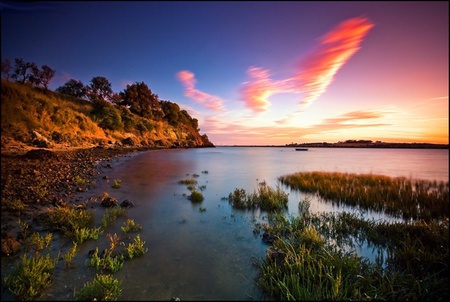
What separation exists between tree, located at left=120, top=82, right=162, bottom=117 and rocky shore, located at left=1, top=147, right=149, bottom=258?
63588 mm

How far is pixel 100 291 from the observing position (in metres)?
4.04

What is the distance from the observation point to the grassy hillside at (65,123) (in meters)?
5.09

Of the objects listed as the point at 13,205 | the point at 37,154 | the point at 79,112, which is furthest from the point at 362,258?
the point at 79,112

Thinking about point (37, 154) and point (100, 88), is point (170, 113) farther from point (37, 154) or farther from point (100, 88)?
point (37, 154)

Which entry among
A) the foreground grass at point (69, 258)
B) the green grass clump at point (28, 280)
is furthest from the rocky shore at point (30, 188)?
the green grass clump at point (28, 280)

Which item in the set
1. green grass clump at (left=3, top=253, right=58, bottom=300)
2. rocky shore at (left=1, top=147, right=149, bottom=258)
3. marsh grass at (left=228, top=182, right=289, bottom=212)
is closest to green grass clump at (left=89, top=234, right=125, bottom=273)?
green grass clump at (left=3, top=253, right=58, bottom=300)

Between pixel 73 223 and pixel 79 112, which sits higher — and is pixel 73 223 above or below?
below

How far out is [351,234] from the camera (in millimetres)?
8016

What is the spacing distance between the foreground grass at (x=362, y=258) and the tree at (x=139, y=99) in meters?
75.8

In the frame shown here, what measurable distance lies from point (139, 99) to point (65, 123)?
54.0 metres

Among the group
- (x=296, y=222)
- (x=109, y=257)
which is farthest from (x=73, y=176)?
(x=296, y=222)

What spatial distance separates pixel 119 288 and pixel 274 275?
11.3 ft

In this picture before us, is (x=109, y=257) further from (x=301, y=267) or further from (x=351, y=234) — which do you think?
(x=351, y=234)

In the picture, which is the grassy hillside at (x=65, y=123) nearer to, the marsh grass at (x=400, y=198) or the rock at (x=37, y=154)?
the rock at (x=37, y=154)
